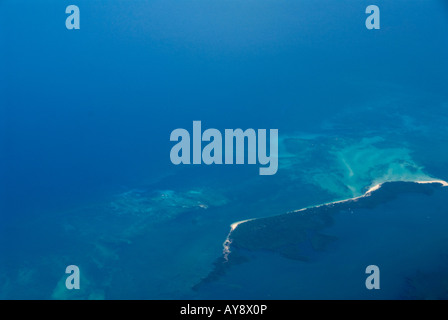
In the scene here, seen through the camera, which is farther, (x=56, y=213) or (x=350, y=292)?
(x=56, y=213)

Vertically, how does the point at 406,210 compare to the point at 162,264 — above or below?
above

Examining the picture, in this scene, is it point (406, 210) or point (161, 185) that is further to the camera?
point (161, 185)

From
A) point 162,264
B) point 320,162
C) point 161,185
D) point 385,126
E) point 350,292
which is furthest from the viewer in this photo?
point 385,126

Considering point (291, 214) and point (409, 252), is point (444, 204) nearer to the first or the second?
point (409, 252)

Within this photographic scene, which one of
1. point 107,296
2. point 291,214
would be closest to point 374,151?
point 291,214

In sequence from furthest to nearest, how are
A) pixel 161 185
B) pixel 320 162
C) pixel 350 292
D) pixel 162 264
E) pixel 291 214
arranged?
pixel 320 162 → pixel 161 185 → pixel 291 214 → pixel 162 264 → pixel 350 292

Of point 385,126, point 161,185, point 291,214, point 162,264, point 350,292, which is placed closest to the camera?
point 350,292

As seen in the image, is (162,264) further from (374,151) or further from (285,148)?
(374,151)
